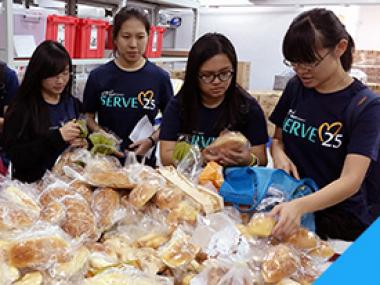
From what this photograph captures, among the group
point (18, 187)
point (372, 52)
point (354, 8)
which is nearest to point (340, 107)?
point (18, 187)

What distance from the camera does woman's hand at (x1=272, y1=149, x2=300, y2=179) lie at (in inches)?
46.6

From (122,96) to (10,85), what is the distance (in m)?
0.54

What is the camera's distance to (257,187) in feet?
3.30

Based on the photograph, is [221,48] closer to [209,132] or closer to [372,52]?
[209,132]

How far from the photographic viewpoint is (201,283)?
727mm

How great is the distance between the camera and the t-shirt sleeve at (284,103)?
1.37m

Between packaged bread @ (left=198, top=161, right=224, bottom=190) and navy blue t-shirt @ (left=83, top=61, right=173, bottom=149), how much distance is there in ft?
2.81

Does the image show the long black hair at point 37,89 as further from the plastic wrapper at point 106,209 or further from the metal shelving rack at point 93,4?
the plastic wrapper at point 106,209

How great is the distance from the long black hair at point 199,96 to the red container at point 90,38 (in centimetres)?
148

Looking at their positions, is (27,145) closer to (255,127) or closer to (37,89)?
(37,89)

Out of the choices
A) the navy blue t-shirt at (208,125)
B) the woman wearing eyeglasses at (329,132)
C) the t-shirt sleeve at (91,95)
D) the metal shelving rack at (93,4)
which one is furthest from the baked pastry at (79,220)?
the metal shelving rack at (93,4)

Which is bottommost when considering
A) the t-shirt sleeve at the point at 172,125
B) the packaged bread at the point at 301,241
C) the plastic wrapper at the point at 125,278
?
the plastic wrapper at the point at 125,278

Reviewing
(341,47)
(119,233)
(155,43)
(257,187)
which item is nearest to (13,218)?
(119,233)

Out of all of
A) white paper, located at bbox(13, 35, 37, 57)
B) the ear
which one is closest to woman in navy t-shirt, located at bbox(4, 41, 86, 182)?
white paper, located at bbox(13, 35, 37, 57)
